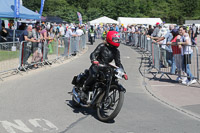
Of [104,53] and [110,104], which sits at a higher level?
[104,53]

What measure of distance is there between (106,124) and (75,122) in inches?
22.6

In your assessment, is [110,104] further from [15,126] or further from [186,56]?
[186,56]

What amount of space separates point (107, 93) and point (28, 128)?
60.3 inches

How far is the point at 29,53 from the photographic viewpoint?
43.4ft

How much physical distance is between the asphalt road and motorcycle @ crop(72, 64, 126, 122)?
0.23m

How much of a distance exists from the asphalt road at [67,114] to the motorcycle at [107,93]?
23cm

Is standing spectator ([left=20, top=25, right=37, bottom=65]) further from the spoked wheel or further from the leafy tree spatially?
the leafy tree

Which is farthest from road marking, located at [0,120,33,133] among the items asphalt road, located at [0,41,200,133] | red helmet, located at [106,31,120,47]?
red helmet, located at [106,31,120,47]

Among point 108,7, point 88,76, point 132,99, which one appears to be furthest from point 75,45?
point 108,7

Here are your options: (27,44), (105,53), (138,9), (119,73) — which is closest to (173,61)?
(27,44)

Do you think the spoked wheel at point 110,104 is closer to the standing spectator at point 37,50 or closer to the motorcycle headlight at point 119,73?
the motorcycle headlight at point 119,73

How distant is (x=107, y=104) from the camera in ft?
20.9

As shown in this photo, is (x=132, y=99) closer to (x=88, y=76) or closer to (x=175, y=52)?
(x=88, y=76)

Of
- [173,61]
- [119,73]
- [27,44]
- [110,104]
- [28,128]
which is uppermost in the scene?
[27,44]
